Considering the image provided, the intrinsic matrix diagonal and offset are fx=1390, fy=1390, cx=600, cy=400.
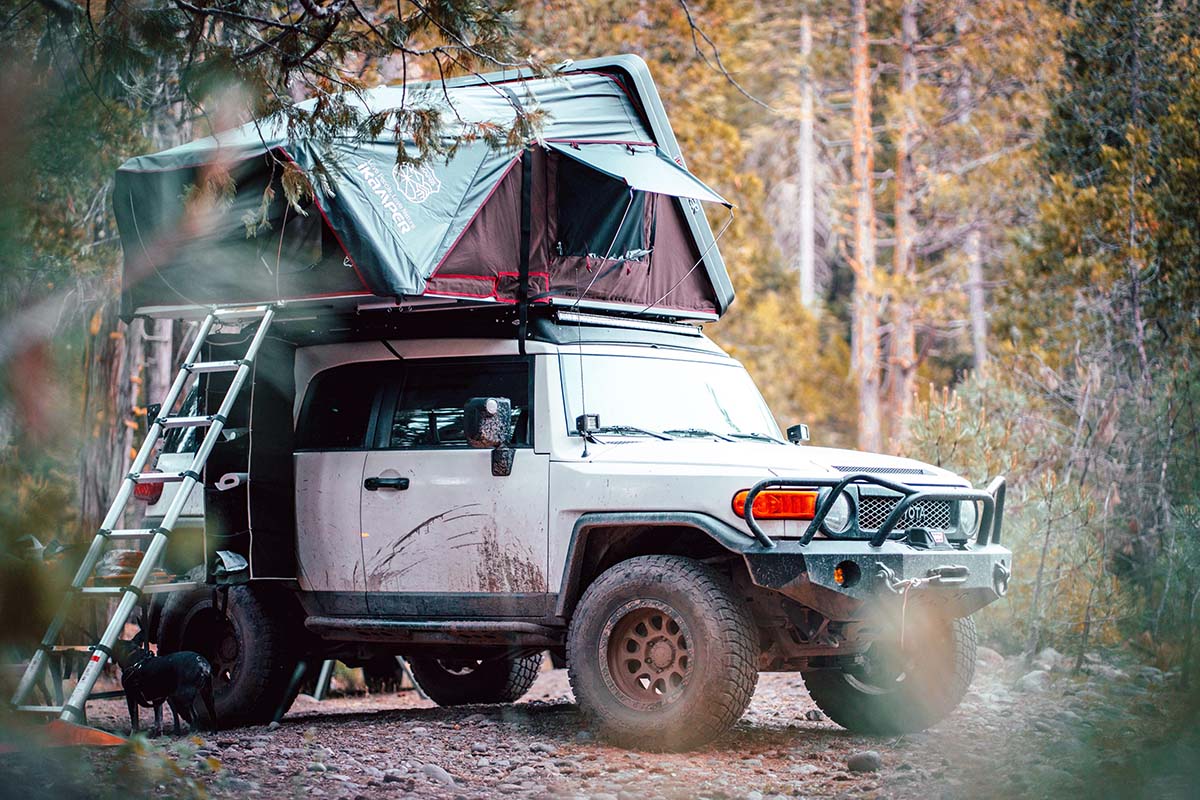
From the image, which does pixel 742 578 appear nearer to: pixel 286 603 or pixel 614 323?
pixel 614 323

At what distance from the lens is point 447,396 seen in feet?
26.3

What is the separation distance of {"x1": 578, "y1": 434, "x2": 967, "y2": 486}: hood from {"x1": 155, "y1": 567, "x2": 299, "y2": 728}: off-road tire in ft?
7.71

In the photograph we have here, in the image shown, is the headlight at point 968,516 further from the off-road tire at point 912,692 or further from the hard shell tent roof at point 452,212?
the hard shell tent roof at point 452,212

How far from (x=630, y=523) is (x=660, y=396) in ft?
3.58

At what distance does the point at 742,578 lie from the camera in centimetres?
716

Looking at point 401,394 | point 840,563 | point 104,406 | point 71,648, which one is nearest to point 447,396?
point 401,394

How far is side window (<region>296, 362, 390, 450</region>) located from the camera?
826 cm

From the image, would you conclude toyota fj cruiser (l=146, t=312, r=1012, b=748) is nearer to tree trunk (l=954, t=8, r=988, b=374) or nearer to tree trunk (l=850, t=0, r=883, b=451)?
tree trunk (l=850, t=0, r=883, b=451)

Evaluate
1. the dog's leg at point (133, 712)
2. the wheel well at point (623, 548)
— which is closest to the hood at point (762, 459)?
the wheel well at point (623, 548)

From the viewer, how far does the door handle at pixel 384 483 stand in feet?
25.8

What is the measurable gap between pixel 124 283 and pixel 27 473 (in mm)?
2386

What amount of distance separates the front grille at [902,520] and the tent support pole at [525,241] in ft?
6.85

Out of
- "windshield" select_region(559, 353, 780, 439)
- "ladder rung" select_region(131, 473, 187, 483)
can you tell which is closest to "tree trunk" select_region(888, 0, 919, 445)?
"windshield" select_region(559, 353, 780, 439)

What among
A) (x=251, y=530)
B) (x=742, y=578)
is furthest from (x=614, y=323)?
(x=251, y=530)
